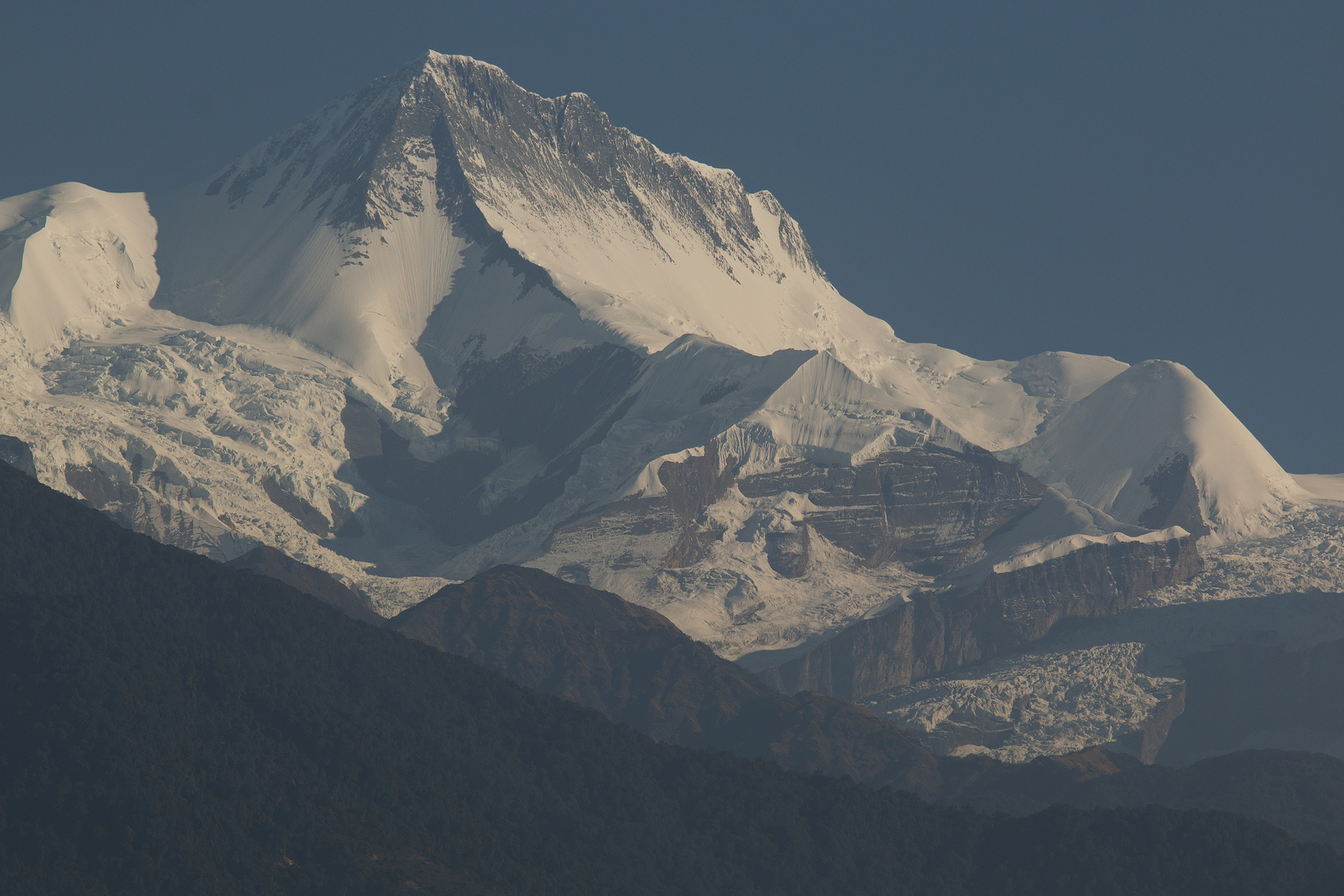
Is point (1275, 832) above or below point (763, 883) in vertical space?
above

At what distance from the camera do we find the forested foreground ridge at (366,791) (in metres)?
141

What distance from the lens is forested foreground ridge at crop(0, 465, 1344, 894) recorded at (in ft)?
463

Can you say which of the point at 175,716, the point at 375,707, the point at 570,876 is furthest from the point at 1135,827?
the point at 175,716

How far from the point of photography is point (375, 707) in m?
182

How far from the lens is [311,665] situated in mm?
186250

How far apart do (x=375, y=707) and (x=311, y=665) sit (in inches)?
299

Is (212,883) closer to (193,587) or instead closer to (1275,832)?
(193,587)

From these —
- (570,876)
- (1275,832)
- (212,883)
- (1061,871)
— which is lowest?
(212,883)

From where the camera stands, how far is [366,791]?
155250mm

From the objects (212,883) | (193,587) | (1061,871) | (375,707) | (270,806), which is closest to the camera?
(212,883)

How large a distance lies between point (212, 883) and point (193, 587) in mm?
62241

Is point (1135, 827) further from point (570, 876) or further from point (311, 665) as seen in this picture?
point (311, 665)

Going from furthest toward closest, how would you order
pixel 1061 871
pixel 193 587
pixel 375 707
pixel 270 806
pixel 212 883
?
pixel 193 587, pixel 375 707, pixel 1061 871, pixel 270 806, pixel 212 883

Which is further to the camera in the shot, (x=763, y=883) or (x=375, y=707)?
(x=375, y=707)
